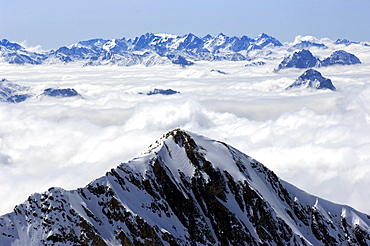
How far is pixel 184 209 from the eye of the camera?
144125 mm

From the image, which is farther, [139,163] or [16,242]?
[139,163]

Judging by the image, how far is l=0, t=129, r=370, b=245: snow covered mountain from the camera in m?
115

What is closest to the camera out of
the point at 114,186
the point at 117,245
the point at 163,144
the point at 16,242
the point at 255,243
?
the point at 16,242

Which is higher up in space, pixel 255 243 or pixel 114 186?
pixel 114 186

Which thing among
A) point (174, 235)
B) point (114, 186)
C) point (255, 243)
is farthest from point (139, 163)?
point (255, 243)

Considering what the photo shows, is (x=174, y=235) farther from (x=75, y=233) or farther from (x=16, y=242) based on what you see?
(x=16, y=242)

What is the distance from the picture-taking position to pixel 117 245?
11744 centimetres

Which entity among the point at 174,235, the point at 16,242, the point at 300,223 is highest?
the point at 16,242

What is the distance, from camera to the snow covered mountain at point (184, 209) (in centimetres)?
11500

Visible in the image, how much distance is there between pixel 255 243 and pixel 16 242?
261ft

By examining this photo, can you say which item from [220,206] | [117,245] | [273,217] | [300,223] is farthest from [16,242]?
[300,223]

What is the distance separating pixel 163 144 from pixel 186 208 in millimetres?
28972

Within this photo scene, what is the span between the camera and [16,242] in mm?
107938

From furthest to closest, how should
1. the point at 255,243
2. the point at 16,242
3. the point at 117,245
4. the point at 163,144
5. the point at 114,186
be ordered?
the point at 163,144, the point at 255,243, the point at 114,186, the point at 117,245, the point at 16,242
